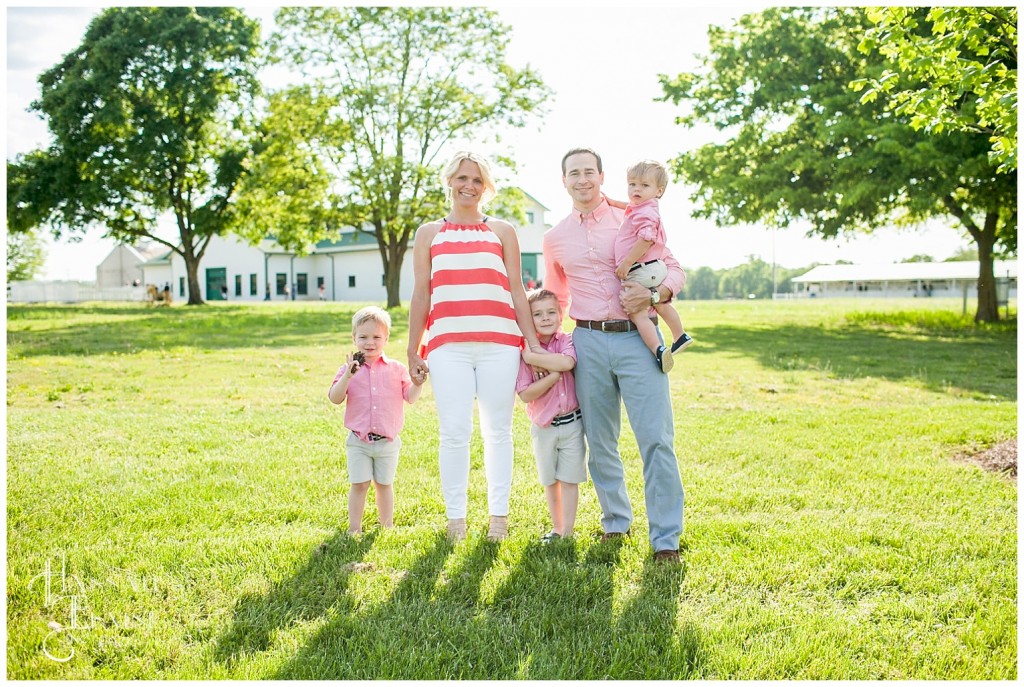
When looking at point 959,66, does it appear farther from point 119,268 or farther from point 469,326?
point 119,268

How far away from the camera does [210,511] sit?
4.74 metres

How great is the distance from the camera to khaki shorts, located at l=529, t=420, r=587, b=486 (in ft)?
14.2

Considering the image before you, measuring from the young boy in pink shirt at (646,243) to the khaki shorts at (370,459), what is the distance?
1567mm

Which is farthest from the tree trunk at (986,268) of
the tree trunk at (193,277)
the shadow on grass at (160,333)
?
the tree trunk at (193,277)

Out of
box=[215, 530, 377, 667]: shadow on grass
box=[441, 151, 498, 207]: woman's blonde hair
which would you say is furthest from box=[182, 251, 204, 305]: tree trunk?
box=[215, 530, 377, 667]: shadow on grass

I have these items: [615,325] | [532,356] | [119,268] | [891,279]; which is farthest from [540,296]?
[891,279]

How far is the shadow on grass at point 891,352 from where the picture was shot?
35.8 feet

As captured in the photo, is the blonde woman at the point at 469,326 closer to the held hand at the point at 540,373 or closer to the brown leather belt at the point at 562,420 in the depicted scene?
the held hand at the point at 540,373

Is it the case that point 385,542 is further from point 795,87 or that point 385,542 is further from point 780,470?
point 795,87

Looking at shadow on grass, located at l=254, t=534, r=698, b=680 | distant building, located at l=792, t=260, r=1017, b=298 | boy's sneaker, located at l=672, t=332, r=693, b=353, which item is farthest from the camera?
distant building, located at l=792, t=260, r=1017, b=298

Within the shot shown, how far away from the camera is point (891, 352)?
47.0 ft

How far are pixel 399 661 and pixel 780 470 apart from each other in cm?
369

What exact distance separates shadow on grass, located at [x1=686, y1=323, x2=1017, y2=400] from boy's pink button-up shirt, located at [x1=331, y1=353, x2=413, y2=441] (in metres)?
7.87

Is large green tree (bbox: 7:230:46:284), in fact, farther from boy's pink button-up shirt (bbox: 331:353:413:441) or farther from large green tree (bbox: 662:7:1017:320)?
boy's pink button-up shirt (bbox: 331:353:413:441)
